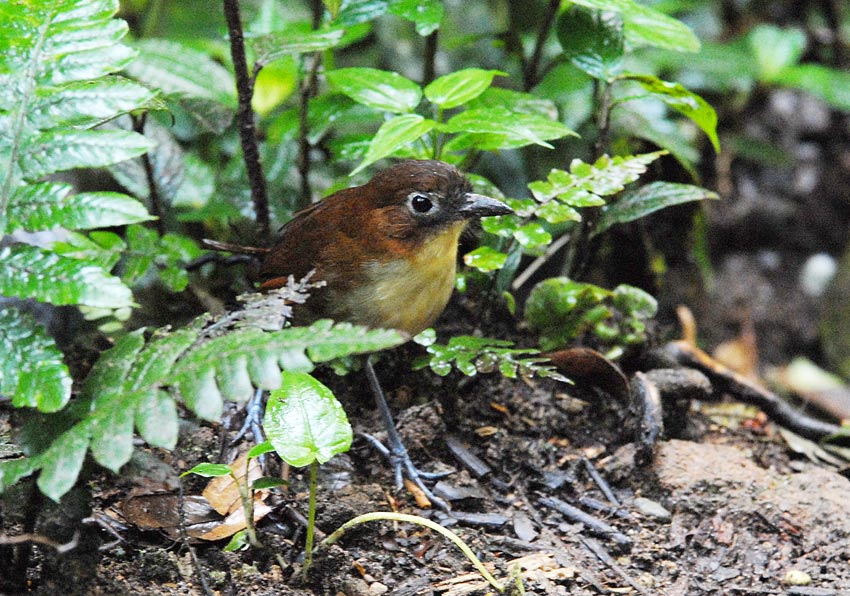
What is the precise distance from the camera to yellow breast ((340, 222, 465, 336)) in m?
3.34

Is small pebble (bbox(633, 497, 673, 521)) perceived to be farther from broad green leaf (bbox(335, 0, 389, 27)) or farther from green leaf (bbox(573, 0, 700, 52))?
broad green leaf (bbox(335, 0, 389, 27))

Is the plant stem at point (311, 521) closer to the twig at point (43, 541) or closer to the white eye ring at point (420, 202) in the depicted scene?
the twig at point (43, 541)

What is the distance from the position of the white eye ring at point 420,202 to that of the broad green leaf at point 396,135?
250mm

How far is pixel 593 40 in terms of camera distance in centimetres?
390

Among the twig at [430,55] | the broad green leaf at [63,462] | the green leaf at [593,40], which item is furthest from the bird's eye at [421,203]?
the broad green leaf at [63,462]

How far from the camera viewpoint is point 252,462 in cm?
314

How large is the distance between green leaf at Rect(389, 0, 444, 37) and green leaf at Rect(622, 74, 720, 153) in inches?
32.2

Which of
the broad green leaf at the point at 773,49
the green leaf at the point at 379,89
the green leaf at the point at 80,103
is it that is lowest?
the broad green leaf at the point at 773,49

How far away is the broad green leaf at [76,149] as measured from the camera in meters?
2.19

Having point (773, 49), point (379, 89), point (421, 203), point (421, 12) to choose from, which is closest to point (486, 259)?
point (421, 203)

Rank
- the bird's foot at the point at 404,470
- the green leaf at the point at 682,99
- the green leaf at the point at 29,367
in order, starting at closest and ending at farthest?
the green leaf at the point at 29,367, the bird's foot at the point at 404,470, the green leaf at the point at 682,99

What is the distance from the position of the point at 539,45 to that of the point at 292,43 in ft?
4.24

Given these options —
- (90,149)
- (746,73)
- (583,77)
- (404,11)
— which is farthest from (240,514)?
(746,73)

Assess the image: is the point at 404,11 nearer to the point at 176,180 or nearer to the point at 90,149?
the point at 176,180
